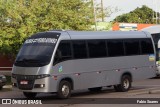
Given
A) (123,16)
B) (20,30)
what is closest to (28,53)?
(20,30)

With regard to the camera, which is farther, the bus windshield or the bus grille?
the bus windshield

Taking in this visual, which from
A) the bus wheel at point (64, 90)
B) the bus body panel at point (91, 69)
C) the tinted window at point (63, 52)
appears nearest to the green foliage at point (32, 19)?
the bus body panel at point (91, 69)

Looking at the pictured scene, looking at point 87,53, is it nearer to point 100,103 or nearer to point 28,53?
point 28,53

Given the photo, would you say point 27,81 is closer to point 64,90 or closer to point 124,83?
point 64,90

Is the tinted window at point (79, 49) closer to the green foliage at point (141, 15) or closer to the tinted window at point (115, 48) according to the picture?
the tinted window at point (115, 48)

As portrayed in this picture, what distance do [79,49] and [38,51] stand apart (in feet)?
6.67

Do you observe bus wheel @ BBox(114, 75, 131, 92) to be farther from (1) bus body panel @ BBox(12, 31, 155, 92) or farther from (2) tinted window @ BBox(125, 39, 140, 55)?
(2) tinted window @ BBox(125, 39, 140, 55)

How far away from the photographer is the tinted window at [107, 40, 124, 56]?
22.1 metres

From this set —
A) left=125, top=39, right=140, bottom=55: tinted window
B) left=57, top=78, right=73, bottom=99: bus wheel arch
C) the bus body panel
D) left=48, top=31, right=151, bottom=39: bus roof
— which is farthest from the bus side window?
left=125, top=39, right=140, bottom=55: tinted window

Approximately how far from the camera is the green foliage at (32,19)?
35125 mm

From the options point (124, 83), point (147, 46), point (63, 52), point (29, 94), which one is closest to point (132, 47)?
point (147, 46)

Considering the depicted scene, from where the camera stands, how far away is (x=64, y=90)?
63.3 ft

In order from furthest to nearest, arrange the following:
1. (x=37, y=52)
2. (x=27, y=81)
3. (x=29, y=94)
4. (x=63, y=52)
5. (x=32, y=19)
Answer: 1. (x=32, y=19)
2. (x=29, y=94)
3. (x=63, y=52)
4. (x=37, y=52)
5. (x=27, y=81)

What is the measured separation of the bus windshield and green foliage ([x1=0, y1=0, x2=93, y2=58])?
14.7 metres
